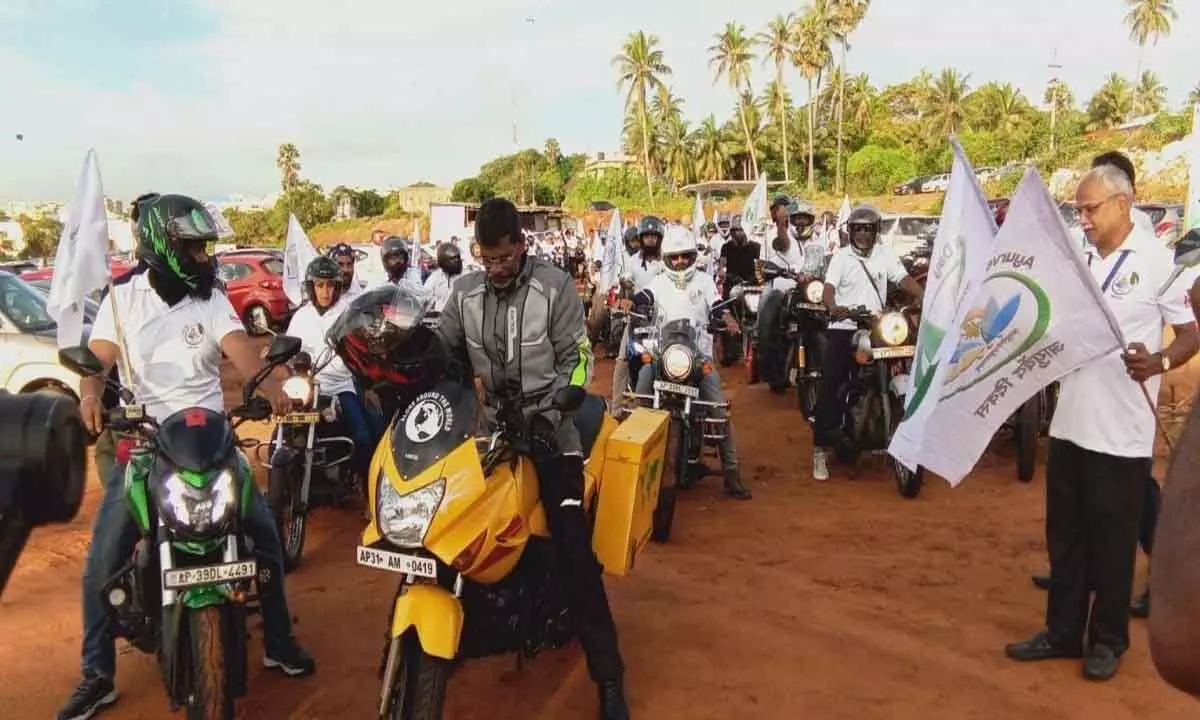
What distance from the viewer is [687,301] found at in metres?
7.16

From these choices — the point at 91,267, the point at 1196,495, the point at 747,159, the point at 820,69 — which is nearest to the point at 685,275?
the point at 91,267

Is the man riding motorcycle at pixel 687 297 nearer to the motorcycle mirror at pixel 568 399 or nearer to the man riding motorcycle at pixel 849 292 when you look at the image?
the man riding motorcycle at pixel 849 292

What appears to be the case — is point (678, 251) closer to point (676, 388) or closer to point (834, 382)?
point (676, 388)

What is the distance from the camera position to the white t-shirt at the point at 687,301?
713 cm

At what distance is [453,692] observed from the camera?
4156mm

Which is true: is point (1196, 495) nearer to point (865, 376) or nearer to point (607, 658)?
point (607, 658)

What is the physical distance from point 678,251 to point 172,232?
4.22 meters

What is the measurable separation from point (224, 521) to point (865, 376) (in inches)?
208

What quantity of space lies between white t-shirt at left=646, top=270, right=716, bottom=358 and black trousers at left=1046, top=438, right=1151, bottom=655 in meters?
3.15

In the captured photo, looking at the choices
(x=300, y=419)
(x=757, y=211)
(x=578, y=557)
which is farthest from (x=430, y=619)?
(x=757, y=211)

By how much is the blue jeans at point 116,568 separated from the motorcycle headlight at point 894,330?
4.58 metres

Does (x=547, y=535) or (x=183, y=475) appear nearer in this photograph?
(x=183, y=475)

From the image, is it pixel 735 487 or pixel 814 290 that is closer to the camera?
pixel 735 487

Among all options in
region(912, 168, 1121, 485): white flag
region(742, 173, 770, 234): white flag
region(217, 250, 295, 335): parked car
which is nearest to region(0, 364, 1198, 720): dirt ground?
region(912, 168, 1121, 485): white flag
